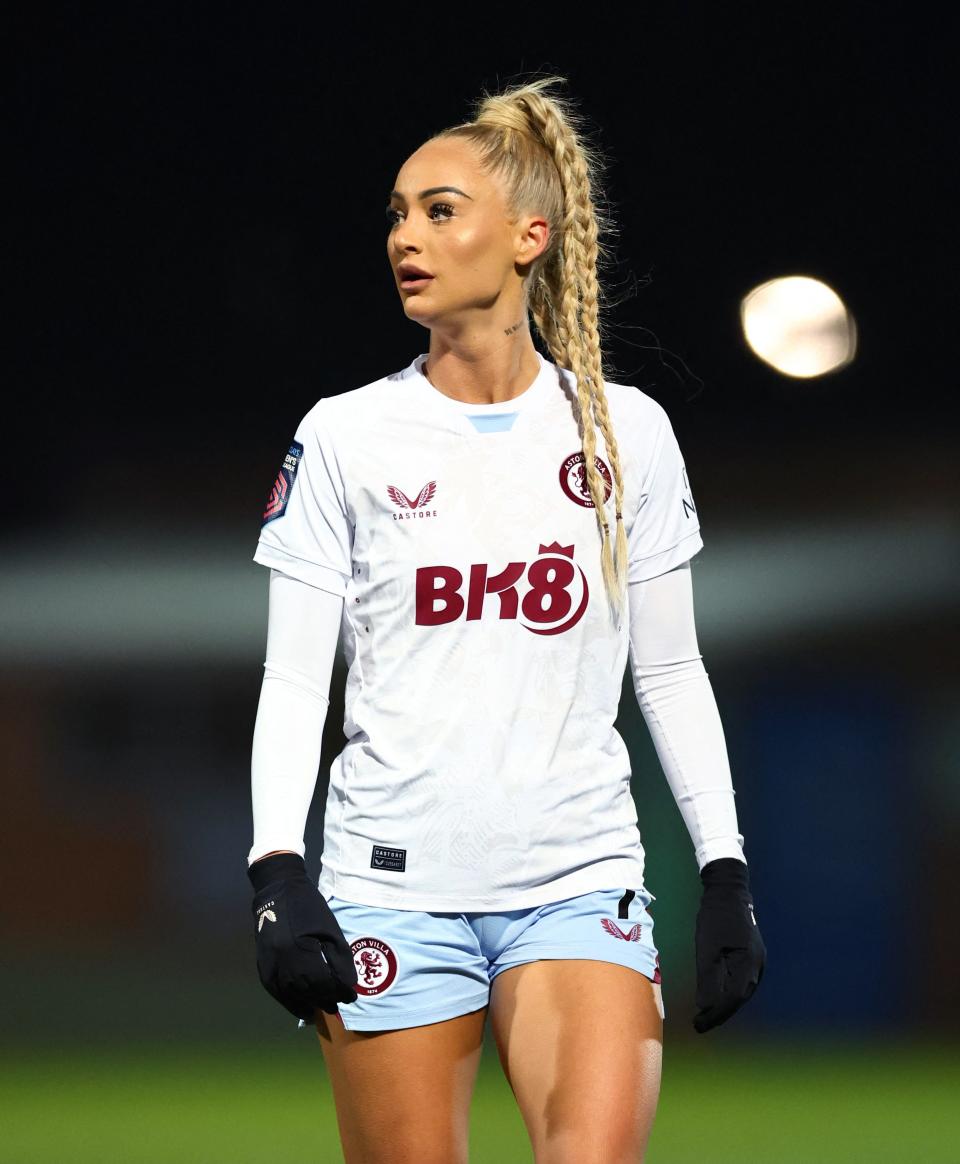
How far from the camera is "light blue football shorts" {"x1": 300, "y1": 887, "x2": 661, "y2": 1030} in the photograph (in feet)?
5.25

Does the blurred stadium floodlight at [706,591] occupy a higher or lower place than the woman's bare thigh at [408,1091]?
higher

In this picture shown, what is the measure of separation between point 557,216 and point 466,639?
510mm

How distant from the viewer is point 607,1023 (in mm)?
1557

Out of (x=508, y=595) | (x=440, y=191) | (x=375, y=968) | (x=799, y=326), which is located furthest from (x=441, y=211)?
(x=799, y=326)

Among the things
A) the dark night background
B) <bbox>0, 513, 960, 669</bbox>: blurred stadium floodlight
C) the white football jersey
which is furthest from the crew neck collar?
<bbox>0, 513, 960, 669</bbox>: blurred stadium floodlight

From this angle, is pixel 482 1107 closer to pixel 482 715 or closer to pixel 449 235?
pixel 482 715

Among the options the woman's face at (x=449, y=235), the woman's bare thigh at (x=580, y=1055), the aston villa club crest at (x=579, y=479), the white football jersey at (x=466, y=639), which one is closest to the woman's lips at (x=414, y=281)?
the woman's face at (x=449, y=235)

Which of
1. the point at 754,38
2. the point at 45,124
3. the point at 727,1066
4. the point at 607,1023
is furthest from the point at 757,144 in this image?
the point at 607,1023

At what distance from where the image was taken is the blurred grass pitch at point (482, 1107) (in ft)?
10.8

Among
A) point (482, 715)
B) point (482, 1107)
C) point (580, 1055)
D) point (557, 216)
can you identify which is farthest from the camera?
point (482, 1107)

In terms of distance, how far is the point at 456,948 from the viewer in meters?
1.62

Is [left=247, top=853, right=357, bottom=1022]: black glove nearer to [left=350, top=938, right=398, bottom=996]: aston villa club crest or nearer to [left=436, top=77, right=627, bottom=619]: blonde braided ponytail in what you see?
[left=350, top=938, right=398, bottom=996]: aston villa club crest

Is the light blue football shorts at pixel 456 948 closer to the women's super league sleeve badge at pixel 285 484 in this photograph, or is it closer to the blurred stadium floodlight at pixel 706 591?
the women's super league sleeve badge at pixel 285 484

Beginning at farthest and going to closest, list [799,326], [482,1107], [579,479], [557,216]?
1. [799,326]
2. [482,1107]
3. [557,216]
4. [579,479]
